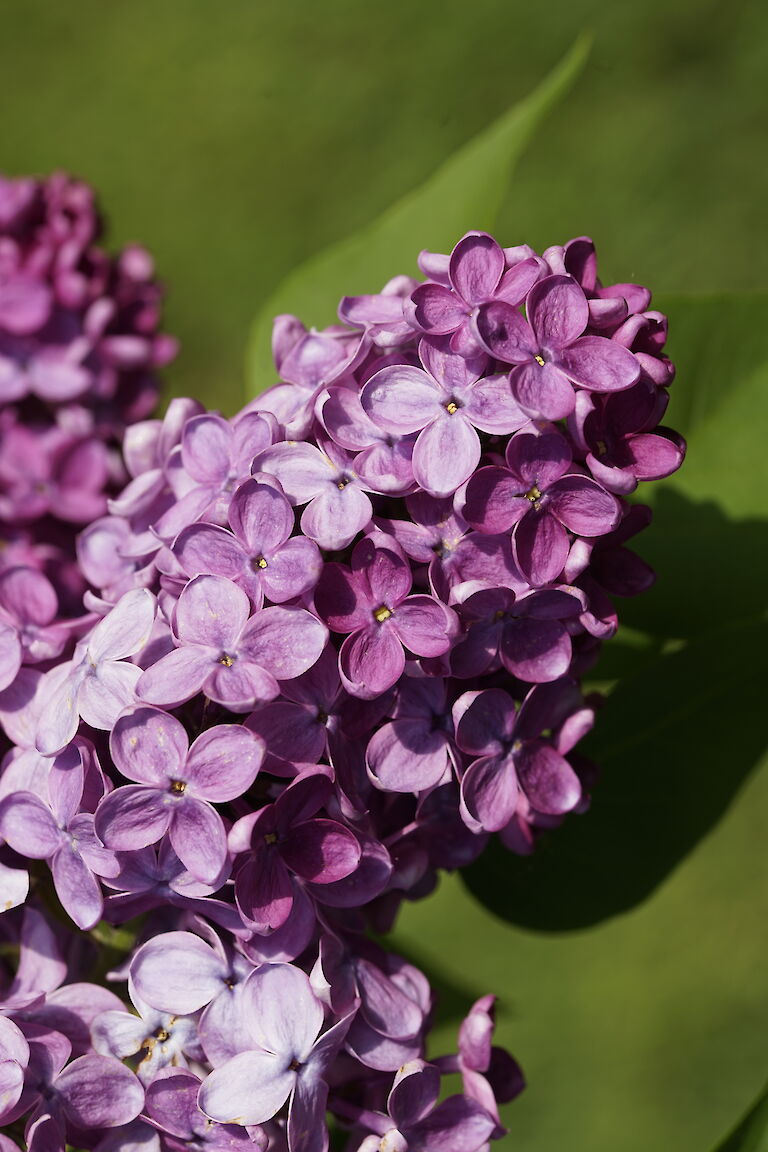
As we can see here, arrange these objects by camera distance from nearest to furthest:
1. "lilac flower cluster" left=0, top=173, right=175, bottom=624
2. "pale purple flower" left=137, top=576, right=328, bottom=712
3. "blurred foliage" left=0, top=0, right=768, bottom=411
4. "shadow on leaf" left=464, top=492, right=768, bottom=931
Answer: "pale purple flower" left=137, top=576, right=328, bottom=712 < "shadow on leaf" left=464, top=492, right=768, bottom=931 < "lilac flower cluster" left=0, top=173, right=175, bottom=624 < "blurred foliage" left=0, top=0, right=768, bottom=411

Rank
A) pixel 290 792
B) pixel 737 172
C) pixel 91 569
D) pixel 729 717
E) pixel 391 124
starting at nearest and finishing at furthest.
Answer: pixel 290 792, pixel 91 569, pixel 729 717, pixel 737 172, pixel 391 124

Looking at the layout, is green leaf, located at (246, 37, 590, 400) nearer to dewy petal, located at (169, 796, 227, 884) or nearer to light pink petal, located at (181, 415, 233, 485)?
light pink petal, located at (181, 415, 233, 485)

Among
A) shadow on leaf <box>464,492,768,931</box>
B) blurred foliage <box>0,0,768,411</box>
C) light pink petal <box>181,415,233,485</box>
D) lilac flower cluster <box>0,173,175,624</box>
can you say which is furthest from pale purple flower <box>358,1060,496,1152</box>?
blurred foliage <box>0,0,768,411</box>

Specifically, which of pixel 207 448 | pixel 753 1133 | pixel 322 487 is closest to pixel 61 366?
pixel 207 448

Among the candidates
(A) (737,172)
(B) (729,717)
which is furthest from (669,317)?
(A) (737,172)

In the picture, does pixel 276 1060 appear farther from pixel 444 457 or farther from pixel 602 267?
pixel 602 267

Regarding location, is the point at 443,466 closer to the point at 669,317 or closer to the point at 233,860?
the point at 233,860
